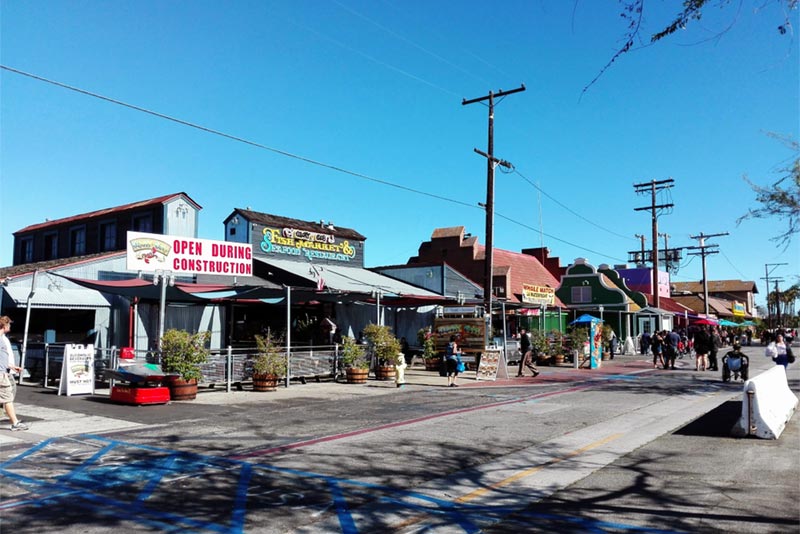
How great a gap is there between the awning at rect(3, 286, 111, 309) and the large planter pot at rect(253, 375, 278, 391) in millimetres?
6388

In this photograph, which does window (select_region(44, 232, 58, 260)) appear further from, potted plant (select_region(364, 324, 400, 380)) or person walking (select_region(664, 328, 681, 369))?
person walking (select_region(664, 328, 681, 369))

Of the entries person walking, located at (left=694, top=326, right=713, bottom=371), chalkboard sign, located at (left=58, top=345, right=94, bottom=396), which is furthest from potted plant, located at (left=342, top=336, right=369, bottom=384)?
Answer: person walking, located at (left=694, top=326, right=713, bottom=371)

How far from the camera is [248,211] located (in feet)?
84.0

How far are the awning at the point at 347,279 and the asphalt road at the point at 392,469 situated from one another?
10.6 metres

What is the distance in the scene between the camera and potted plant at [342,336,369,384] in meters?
18.9

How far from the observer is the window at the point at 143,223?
24836 millimetres

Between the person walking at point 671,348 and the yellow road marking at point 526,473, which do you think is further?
the person walking at point 671,348

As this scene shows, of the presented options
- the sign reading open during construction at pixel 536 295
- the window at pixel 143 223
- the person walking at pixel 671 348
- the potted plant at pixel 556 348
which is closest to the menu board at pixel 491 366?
the potted plant at pixel 556 348

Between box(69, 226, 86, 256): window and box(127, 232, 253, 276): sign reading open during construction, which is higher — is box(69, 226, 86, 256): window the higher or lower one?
the higher one

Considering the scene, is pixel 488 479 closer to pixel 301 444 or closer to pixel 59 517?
pixel 301 444

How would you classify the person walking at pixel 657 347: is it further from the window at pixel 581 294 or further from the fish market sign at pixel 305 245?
the window at pixel 581 294

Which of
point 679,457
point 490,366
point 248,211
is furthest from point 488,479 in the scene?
point 248,211

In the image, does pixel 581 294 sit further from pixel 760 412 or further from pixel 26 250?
pixel 760 412

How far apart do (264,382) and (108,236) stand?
13.7 metres
